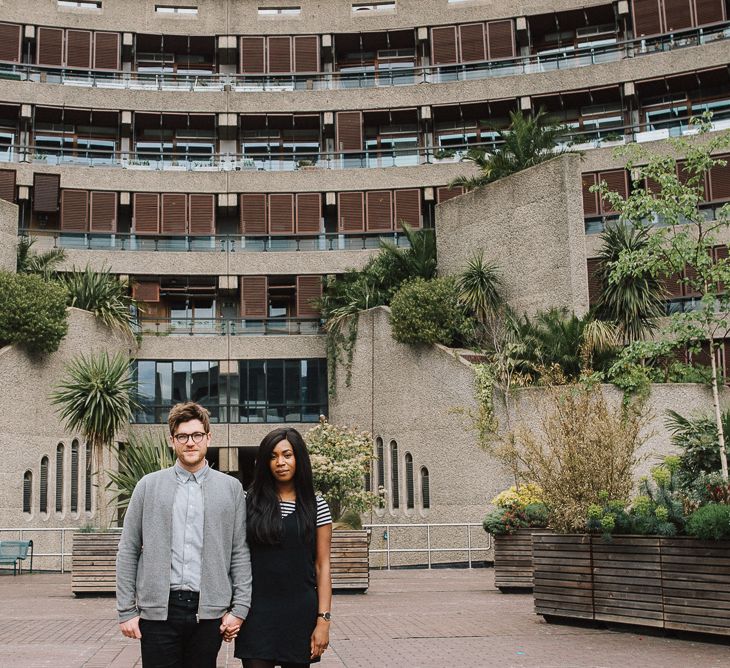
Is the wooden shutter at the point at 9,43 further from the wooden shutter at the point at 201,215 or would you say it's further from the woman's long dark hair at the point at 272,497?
the woman's long dark hair at the point at 272,497

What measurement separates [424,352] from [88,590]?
13413mm

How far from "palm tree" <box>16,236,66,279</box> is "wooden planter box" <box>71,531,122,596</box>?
15.4 meters

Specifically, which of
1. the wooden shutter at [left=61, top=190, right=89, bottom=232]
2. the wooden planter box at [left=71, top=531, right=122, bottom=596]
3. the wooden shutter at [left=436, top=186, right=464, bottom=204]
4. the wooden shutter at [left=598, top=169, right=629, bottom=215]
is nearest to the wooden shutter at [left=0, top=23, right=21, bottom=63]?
the wooden shutter at [left=61, top=190, right=89, bottom=232]

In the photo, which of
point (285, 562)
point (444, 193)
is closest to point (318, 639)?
point (285, 562)

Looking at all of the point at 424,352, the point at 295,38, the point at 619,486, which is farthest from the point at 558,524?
the point at 295,38

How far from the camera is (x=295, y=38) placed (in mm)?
40156

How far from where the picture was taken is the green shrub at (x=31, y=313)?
26859 mm

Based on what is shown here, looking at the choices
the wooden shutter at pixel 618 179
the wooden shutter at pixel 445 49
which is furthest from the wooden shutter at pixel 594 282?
the wooden shutter at pixel 445 49

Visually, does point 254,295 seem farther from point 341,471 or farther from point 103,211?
point 341,471

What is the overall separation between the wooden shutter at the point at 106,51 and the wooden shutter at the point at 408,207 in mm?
12166

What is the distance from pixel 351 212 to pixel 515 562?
23016 mm

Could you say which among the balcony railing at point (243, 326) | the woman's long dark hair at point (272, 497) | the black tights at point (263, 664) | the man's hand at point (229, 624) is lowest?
the black tights at point (263, 664)

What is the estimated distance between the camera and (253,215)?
37.5 meters

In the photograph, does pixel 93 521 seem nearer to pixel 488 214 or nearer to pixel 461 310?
pixel 461 310
